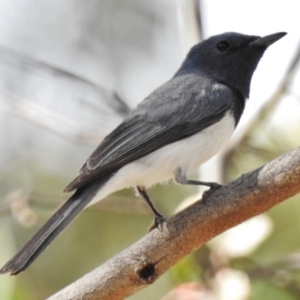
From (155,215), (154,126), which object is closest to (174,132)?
(154,126)

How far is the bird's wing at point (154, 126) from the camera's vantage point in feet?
11.1

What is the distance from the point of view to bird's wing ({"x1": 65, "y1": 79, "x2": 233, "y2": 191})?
3.37 m

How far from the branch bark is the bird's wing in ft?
2.07

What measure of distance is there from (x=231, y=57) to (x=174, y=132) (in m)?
0.78

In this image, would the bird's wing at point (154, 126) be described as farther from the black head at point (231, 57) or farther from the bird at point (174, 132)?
the black head at point (231, 57)

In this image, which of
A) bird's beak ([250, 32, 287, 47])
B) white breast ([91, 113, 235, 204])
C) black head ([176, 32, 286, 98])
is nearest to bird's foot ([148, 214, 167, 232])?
white breast ([91, 113, 235, 204])

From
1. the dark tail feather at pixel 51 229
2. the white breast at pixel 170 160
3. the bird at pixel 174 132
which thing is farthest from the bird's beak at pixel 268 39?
the dark tail feather at pixel 51 229

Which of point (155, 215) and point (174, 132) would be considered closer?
point (155, 215)

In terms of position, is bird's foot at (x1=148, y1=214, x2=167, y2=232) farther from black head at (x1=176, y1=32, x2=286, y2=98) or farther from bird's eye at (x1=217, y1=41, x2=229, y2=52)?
bird's eye at (x1=217, y1=41, x2=229, y2=52)

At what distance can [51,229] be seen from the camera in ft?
9.75

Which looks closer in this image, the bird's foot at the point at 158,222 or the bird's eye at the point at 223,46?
the bird's foot at the point at 158,222

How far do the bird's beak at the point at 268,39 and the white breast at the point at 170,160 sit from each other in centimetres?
72

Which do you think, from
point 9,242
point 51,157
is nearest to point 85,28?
point 51,157

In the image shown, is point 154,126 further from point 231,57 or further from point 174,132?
point 231,57
